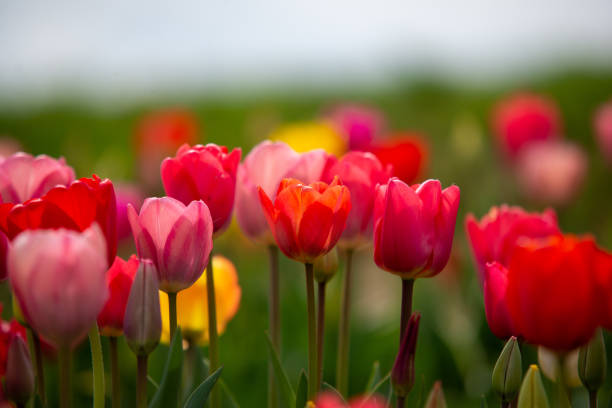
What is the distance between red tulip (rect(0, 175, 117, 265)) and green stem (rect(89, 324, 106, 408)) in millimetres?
111

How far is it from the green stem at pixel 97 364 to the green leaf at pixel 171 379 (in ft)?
0.19

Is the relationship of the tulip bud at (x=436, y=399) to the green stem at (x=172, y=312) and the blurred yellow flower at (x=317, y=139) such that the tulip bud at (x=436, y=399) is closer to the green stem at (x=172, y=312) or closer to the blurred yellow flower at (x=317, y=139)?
the green stem at (x=172, y=312)

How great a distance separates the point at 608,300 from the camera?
0.68m

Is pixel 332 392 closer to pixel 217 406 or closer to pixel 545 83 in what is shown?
pixel 217 406

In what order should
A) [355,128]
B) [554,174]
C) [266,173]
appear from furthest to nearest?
1. [554,174]
2. [355,128]
3. [266,173]

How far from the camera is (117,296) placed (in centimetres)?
79

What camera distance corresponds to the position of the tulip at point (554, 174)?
2252mm

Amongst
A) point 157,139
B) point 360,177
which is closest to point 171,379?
point 360,177

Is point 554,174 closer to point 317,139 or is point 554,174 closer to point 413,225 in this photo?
point 317,139

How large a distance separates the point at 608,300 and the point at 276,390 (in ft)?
1.57

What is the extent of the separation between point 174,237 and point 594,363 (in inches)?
19.3

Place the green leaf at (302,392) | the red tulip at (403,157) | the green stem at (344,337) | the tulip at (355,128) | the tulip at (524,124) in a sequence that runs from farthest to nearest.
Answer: the tulip at (524,124)
the tulip at (355,128)
the red tulip at (403,157)
the green stem at (344,337)
the green leaf at (302,392)

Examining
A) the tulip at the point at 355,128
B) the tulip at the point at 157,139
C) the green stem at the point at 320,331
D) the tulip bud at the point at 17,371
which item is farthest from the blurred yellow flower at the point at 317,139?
the tulip bud at the point at 17,371

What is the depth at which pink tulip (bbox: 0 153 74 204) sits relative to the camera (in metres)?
0.83
